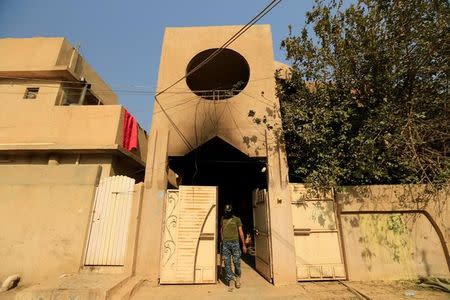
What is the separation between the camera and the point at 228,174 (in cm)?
1247

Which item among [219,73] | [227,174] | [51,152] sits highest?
[219,73]

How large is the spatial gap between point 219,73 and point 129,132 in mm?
4609

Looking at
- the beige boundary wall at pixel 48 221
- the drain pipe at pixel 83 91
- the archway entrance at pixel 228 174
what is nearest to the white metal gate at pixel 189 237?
the beige boundary wall at pixel 48 221

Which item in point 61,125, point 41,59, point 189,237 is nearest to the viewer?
point 189,237

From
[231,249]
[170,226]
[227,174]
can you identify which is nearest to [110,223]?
[170,226]

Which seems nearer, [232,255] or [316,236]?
[232,255]

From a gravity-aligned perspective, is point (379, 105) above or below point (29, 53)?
below

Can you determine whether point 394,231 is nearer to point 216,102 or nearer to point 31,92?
point 216,102

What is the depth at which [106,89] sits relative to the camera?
1391 cm

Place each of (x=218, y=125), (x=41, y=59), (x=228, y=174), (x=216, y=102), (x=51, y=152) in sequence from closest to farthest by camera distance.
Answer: (x=218, y=125) → (x=216, y=102) → (x=51, y=152) → (x=41, y=59) → (x=228, y=174)

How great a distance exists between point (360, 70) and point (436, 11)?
2319 millimetres

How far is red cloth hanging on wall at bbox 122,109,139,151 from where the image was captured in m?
10.4

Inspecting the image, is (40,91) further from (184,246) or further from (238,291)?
(238,291)

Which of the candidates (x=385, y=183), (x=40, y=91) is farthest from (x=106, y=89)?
(x=385, y=183)
